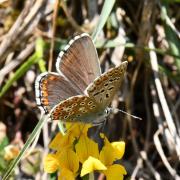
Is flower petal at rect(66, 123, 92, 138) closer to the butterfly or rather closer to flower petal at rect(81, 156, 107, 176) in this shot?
the butterfly

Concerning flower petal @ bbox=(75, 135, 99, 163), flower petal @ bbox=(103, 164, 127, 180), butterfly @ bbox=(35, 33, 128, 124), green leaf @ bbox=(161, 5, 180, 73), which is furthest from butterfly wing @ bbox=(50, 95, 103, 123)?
green leaf @ bbox=(161, 5, 180, 73)

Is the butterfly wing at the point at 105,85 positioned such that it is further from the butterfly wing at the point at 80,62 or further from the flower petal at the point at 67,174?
the flower petal at the point at 67,174

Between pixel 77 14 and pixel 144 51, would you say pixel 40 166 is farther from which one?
pixel 77 14

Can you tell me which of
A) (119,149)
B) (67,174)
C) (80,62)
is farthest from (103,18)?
(67,174)

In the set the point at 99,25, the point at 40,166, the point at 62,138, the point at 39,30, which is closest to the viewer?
the point at 62,138

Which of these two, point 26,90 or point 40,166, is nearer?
point 40,166

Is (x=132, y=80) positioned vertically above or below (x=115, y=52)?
below

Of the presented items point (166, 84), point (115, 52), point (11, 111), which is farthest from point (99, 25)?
point (11, 111)

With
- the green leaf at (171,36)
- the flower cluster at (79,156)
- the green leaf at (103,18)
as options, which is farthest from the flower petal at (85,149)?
the green leaf at (171,36)
